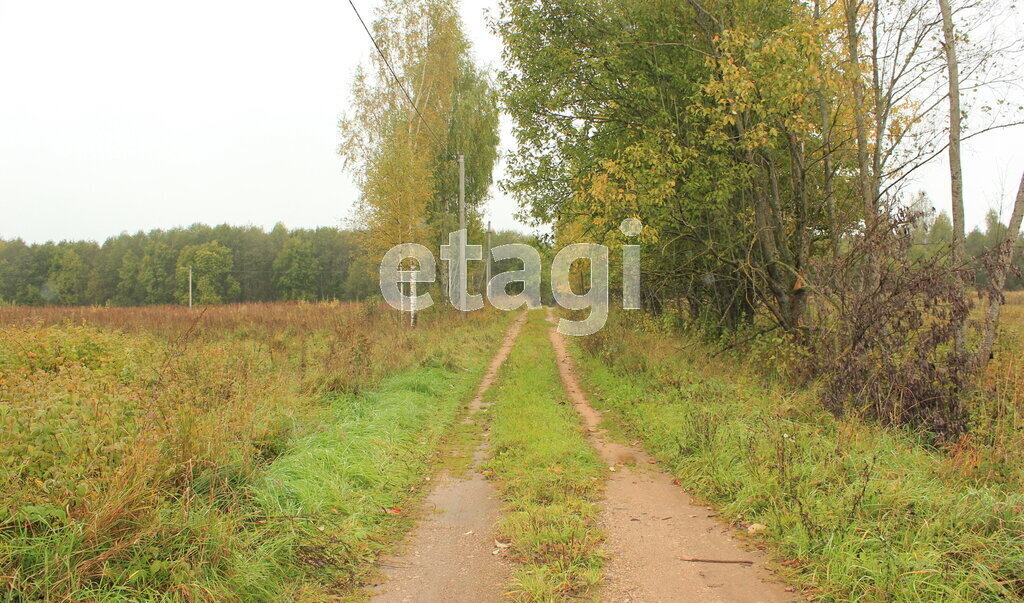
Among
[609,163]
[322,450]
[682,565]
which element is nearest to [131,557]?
[322,450]

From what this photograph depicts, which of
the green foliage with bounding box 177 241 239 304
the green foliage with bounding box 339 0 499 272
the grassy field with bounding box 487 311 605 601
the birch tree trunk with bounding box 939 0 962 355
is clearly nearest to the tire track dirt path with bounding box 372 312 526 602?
the grassy field with bounding box 487 311 605 601

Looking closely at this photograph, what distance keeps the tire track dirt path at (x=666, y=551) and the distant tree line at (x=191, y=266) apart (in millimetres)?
47353

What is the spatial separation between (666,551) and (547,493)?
4.21 ft

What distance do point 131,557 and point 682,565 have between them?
10.8ft

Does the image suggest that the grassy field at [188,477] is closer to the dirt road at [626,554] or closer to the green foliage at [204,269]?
the dirt road at [626,554]

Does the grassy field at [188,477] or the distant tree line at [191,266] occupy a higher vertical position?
the distant tree line at [191,266]

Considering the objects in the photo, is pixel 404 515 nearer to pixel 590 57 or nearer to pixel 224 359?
pixel 224 359

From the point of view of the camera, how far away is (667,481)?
18.8 ft

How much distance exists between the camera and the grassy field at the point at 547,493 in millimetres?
3703

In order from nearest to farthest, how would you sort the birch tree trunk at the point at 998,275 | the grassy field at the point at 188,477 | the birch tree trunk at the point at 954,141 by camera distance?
the grassy field at the point at 188,477
the birch tree trunk at the point at 998,275
the birch tree trunk at the point at 954,141

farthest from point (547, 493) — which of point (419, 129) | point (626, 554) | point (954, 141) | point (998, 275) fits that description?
point (419, 129)

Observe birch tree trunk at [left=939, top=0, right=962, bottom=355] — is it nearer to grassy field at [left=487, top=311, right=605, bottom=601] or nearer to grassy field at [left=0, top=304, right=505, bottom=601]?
grassy field at [left=487, top=311, right=605, bottom=601]

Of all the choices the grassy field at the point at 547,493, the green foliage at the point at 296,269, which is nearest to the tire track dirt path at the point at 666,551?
the grassy field at the point at 547,493

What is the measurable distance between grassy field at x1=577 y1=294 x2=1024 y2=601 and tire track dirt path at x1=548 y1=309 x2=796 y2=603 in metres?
0.21
